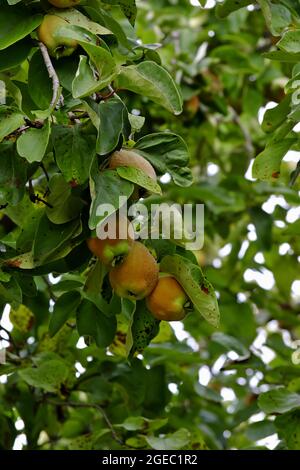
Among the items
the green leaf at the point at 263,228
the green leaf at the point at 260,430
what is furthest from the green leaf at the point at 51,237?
the green leaf at the point at 263,228

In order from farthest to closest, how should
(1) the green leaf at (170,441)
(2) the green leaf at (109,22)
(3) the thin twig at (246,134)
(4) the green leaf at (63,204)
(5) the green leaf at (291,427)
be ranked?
(3) the thin twig at (246,134) → (1) the green leaf at (170,441) → (5) the green leaf at (291,427) → (2) the green leaf at (109,22) → (4) the green leaf at (63,204)

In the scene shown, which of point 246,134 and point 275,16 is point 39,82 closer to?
point 275,16

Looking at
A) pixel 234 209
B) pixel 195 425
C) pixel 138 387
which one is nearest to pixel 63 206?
pixel 138 387

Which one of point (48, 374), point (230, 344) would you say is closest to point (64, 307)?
point (48, 374)

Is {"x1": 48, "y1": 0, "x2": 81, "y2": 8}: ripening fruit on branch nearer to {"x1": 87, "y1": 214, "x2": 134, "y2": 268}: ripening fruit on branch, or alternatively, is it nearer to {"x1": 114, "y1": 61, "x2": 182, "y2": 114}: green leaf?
{"x1": 114, "y1": 61, "x2": 182, "y2": 114}: green leaf

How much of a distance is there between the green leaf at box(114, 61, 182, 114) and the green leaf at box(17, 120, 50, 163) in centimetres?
12

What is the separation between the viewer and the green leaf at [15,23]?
3.89 feet

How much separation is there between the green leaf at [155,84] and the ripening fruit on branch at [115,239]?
15 cm

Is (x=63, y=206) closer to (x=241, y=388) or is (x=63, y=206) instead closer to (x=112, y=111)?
(x=112, y=111)

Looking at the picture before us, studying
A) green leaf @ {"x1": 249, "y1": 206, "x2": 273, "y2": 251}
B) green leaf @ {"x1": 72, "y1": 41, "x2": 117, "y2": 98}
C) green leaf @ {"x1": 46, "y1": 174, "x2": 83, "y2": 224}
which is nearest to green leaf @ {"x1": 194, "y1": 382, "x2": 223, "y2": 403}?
green leaf @ {"x1": 249, "y1": 206, "x2": 273, "y2": 251}

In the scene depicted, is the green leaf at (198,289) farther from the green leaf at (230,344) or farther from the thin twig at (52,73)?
the green leaf at (230,344)

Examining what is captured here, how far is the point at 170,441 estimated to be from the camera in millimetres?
1706

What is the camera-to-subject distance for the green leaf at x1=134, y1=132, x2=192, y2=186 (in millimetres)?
1190

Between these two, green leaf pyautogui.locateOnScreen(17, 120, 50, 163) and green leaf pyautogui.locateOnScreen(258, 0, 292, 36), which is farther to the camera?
green leaf pyautogui.locateOnScreen(258, 0, 292, 36)
